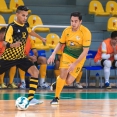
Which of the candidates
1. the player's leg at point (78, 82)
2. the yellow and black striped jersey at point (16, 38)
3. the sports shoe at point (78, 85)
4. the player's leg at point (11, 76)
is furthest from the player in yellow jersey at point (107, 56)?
the yellow and black striped jersey at point (16, 38)

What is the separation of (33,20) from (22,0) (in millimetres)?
1702

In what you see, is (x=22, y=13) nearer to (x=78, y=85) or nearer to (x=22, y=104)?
(x=22, y=104)

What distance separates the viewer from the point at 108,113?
24.6ft

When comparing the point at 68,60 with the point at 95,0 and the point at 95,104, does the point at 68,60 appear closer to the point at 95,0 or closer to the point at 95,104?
the point at 95,104

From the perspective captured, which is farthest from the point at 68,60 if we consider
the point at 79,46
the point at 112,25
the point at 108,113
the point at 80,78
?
the point at 112,25

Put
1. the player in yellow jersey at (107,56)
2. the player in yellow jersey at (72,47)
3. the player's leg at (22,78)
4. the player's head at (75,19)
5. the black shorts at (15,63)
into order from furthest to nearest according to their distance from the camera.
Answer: the player in yellow jersey at (107,56)
the player's leg at (22,78)
the player in yellow jersey at (72,47)
the player's head at (75,19)
the black shorts at (15,63)

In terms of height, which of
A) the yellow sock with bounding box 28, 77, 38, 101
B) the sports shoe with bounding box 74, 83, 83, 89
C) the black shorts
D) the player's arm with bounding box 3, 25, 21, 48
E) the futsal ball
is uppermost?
the player's arm with bounding box 3, 25, 21, 48

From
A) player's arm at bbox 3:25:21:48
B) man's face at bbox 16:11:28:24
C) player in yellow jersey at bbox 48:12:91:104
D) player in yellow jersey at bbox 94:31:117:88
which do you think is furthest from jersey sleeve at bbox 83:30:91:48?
player in yellow jersey at bbox 94:31:117:88

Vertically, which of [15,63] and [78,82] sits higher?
[15,63]

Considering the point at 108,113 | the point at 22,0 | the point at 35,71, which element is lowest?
the point at 108,113

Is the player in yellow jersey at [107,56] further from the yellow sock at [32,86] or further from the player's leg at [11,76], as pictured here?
the yellow sock at [32,86]

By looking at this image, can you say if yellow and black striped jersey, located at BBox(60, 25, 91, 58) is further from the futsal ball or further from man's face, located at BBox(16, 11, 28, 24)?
the futsal ball

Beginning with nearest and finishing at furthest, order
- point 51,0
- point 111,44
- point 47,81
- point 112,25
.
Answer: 1. point 111,44
2. point 47,81
3. point 112,25
4. point 51,0

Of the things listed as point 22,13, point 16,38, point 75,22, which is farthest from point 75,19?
point 16,38
